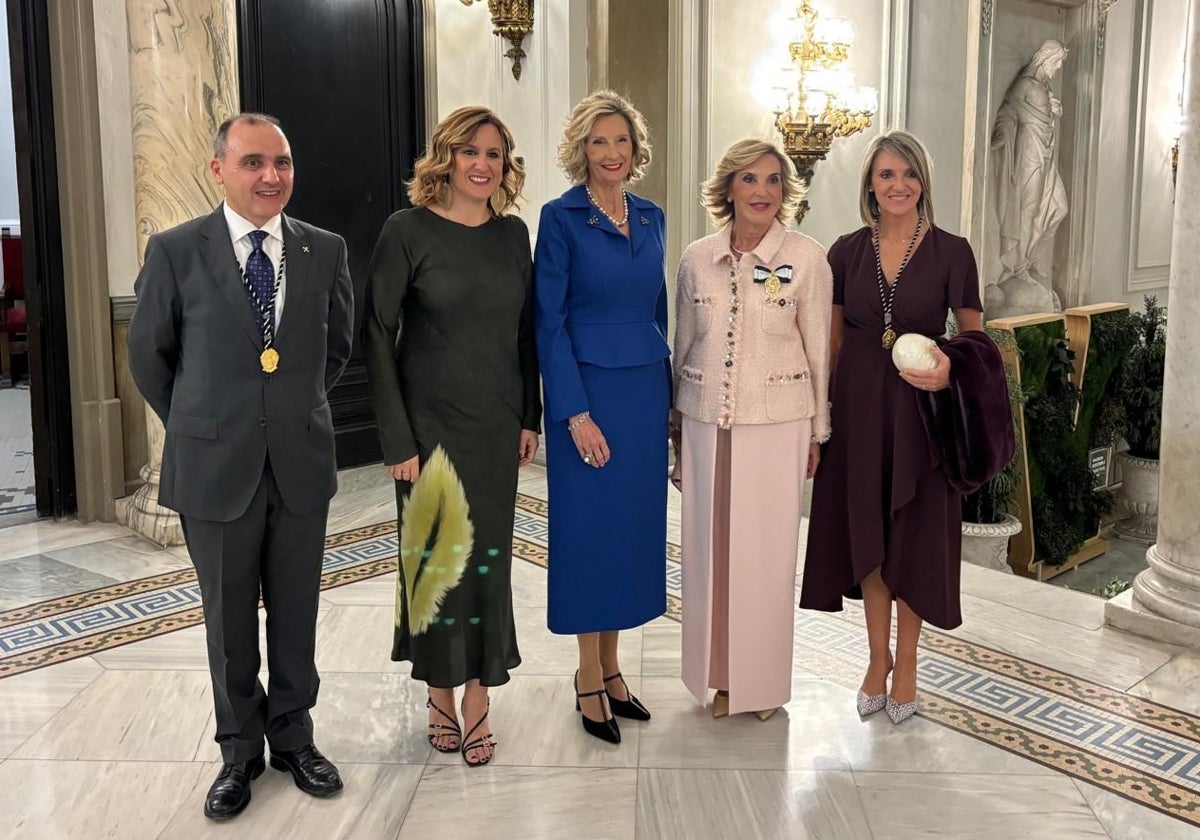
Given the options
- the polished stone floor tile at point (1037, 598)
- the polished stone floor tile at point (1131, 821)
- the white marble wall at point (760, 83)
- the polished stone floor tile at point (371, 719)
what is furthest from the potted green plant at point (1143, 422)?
the polished stone floor tile at point (371, 719)

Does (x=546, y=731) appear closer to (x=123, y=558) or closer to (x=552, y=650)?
(x=552, y=650)

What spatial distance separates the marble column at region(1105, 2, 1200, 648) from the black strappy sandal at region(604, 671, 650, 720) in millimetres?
1911

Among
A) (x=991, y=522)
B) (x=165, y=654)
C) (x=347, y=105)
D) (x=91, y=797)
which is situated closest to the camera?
(x=91, y=797)

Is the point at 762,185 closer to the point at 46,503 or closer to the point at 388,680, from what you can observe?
the point at 388,680

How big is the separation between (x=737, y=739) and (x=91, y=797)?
1.72m

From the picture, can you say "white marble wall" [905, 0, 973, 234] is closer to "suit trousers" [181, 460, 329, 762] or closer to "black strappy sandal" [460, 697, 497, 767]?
"black strappy sandal" [460, 697, 497, 767]

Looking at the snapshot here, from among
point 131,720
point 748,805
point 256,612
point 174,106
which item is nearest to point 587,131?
point 256,612

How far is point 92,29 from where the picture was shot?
17.3 feet

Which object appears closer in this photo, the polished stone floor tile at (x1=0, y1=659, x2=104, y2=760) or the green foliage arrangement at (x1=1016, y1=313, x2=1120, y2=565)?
the polished stone floor tile at (x1=0, y1=659, x2=104, y2=760)

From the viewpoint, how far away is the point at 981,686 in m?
3.63

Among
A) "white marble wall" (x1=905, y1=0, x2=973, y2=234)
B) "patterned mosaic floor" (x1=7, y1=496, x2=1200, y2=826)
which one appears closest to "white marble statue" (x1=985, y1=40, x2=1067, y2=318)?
"white marble wall" (x1=905, y1=0, x2=973, y2=234)

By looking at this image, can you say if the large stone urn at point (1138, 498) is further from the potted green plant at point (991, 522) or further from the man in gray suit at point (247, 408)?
the man in gray suit at point (247, 408)

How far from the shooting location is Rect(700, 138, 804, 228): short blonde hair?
3.06 meters

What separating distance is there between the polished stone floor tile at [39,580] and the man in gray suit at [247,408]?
2.10 meters
